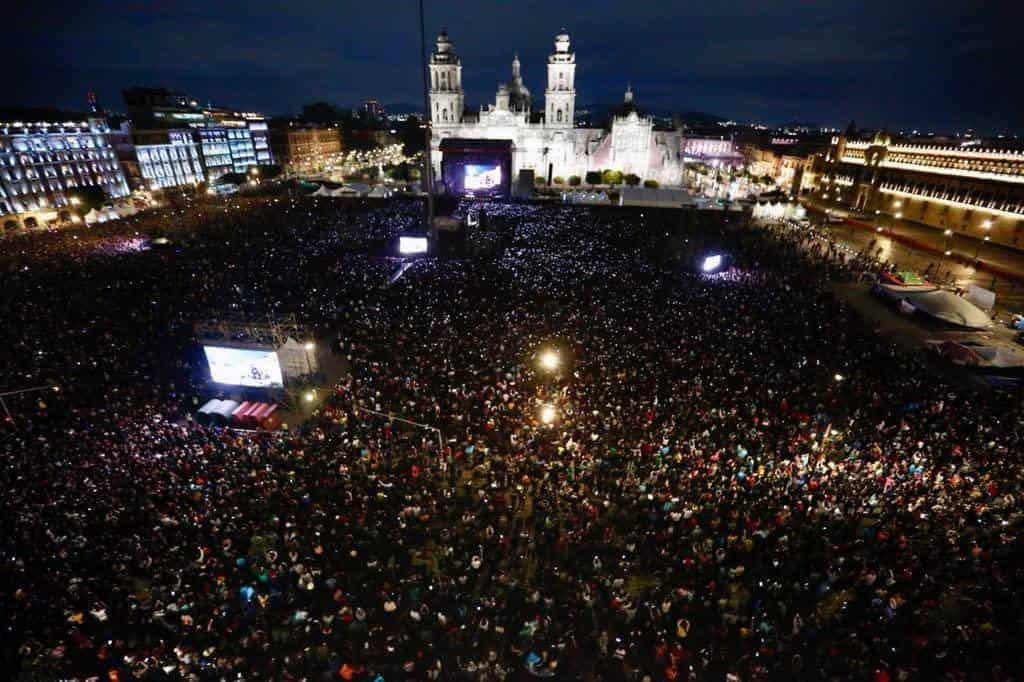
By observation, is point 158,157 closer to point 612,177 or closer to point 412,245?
point 412,245

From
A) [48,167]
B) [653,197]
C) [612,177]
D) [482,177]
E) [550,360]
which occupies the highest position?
[48,167]

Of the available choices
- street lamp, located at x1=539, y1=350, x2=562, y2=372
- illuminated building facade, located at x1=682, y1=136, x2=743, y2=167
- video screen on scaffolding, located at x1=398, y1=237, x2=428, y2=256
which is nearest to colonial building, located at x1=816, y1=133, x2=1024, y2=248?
illuminated building facade, located at x1=682, y1=136, x2=743, y2=167

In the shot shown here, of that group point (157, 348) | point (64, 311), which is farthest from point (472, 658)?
point (64, 311)

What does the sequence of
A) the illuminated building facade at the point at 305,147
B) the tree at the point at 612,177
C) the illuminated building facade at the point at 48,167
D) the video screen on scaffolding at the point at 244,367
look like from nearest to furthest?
1. the video screen on scaffolding at the point at 244,367
2. the illuminated building facade at the point at 48,167
3. the tree at the point at 612,177
4. the illuminated building facade at the point at 305,147

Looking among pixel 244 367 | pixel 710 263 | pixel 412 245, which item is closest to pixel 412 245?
pixel 412 245

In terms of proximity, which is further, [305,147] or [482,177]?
[305,147]

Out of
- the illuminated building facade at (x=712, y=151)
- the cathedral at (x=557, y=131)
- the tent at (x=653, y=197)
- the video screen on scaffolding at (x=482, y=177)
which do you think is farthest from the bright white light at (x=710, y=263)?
the illuminated building facade at (x=712, y=151)

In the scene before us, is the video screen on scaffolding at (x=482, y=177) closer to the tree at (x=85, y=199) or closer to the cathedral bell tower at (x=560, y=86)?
the cathedral bell tower at (x=560, y=86)
